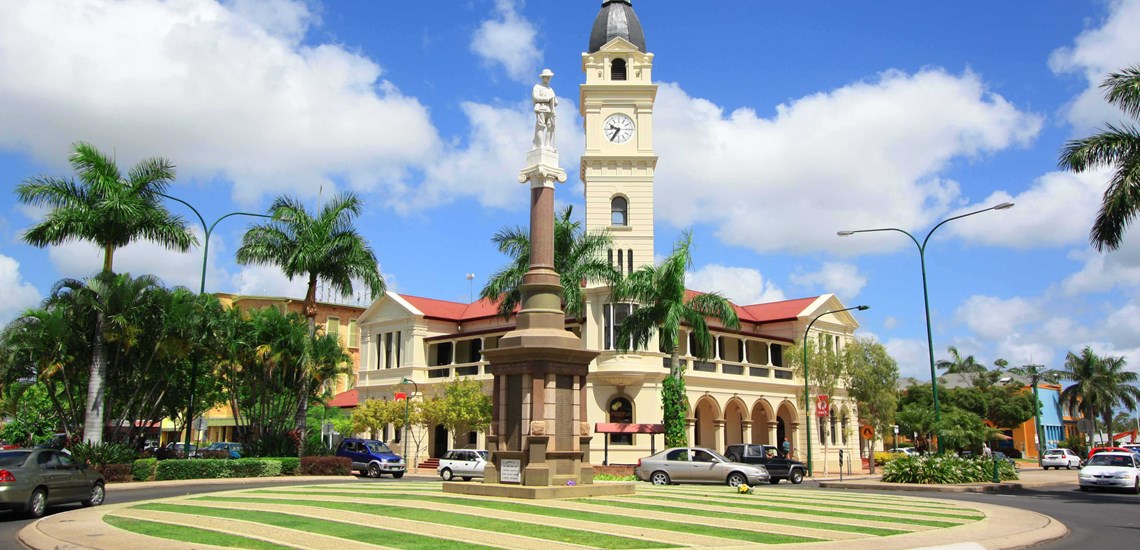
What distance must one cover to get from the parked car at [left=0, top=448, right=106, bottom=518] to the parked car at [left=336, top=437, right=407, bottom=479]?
739 inches

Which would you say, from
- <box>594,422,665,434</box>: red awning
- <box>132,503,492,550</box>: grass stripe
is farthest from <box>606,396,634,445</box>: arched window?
<box>132,503,492,550</box>: grass stripe

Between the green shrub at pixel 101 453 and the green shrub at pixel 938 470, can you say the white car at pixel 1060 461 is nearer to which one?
the green shrub at pixel 938 470

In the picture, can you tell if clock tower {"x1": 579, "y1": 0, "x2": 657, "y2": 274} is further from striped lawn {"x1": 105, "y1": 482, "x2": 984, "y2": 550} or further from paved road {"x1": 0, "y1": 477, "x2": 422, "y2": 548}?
striped lawn {"x1": 105, "y1": 482, "x2": 984, "y2": 550}

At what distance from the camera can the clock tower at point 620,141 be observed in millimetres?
48938

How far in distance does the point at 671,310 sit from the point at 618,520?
19983 millimetres

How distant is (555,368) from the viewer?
2052 centimetres

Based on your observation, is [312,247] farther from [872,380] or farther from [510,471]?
[872,380]

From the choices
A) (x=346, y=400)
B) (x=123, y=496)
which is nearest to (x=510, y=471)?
(x=123, y=496)

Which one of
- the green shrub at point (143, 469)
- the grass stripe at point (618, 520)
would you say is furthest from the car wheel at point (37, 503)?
the green shrub at point (143, 469)

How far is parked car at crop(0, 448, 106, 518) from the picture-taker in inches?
664

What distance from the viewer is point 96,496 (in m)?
20.1

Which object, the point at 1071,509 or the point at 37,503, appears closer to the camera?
the point at 37,503

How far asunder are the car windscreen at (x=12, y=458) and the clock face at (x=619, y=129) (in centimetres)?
3679

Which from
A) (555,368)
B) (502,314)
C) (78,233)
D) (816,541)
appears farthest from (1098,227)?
(78,233)
